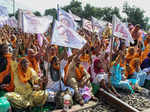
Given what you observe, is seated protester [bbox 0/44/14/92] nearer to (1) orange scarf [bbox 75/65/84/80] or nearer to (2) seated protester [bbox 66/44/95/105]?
(2) seated protester [bbox 66/44/95/105]

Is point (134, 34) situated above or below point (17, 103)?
above

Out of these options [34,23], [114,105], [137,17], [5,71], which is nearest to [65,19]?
[34,23]

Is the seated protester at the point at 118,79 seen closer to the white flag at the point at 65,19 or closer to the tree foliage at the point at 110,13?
the white flag at the point at 65,19

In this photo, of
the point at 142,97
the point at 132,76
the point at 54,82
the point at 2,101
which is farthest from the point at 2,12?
the point at 142,97

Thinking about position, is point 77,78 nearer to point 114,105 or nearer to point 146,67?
point 114,105

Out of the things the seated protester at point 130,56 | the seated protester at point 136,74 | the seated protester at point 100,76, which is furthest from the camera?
the seated protester at point 130,56

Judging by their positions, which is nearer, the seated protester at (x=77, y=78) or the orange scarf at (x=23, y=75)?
the orange scarf at (x=23, y=75)

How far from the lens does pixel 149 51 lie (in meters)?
6.91

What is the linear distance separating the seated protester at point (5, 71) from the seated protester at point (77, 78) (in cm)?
149

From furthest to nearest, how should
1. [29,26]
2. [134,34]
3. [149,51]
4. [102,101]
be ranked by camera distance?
[134,34] < [149,51] < [102,101] < [29,26]

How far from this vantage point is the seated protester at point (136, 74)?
6.09 meters

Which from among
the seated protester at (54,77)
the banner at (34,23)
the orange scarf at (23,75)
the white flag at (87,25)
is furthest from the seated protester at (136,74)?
the orange scarf at (23,75)

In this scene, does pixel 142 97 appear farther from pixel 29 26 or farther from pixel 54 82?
pixel 29 26

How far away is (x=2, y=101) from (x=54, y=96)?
51.5 inches
